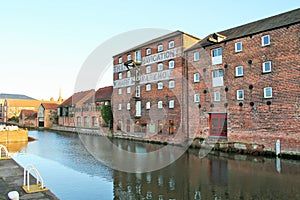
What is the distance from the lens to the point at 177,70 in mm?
23328

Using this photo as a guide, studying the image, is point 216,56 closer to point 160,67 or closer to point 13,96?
point 160,67

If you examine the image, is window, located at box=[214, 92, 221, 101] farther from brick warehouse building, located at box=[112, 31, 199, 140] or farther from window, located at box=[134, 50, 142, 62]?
window, located at box=[134, 50, 142, 62]

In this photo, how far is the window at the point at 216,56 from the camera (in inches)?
787

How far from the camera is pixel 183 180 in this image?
34.1 feet

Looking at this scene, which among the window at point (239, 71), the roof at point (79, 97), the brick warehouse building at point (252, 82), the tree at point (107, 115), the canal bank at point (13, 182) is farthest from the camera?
the roof at point (79, 97)

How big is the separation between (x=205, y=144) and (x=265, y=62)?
8.07m

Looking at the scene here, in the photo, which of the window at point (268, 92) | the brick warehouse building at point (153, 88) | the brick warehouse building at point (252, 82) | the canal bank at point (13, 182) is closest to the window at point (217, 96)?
the brick warehouse building at point (252, 82)

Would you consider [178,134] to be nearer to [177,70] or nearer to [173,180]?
[177,70]

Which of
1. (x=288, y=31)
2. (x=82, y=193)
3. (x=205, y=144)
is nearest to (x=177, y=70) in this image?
(x=205, y=144)

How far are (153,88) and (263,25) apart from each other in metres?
12.4

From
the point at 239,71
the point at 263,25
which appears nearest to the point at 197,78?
the point at 239,71

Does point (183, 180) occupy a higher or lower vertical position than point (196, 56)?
lower

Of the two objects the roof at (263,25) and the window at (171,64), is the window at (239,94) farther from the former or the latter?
the window at (171,64)

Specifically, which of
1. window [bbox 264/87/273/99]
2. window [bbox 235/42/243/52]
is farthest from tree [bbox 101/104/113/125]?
window [bbox 264/87/273/99]
